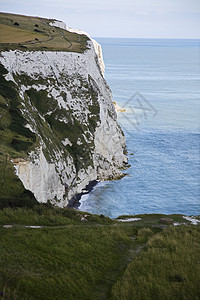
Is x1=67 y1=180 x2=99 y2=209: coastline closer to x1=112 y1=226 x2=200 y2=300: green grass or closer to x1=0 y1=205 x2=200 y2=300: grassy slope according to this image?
x1=0 y1=205 x2=200 y2=300: grassy slope

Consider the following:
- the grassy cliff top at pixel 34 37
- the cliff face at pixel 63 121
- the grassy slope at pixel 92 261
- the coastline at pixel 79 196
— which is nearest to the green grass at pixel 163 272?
the grassy slope at pixel 92 261

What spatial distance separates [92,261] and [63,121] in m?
41.1

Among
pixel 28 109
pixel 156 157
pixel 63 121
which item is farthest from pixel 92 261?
pixel 156 157

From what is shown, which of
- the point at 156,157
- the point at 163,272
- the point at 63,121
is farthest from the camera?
the point at 156,157

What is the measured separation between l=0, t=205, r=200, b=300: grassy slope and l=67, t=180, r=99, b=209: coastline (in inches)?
980

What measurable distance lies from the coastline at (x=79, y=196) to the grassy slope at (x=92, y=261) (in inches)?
980

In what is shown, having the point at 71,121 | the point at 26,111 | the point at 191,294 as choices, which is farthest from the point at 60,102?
the point at 191,294

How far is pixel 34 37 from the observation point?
75000 millimetres

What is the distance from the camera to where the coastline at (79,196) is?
49825 millimetres

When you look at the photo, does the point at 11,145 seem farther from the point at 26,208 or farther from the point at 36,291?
the point at 36,291

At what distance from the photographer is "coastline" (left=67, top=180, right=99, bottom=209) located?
4983cm

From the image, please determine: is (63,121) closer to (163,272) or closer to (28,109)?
(28,109)

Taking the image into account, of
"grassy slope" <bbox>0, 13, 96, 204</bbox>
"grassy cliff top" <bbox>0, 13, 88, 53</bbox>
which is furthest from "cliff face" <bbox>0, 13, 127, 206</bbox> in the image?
"grassy cliff top" <bbox>0, 13, 88, 53</bbox>

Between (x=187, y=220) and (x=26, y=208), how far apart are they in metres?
14.1
